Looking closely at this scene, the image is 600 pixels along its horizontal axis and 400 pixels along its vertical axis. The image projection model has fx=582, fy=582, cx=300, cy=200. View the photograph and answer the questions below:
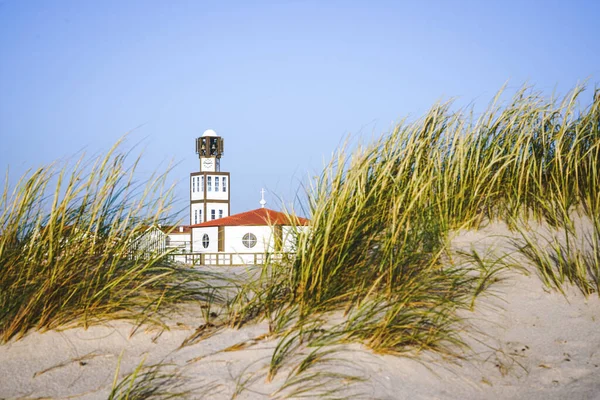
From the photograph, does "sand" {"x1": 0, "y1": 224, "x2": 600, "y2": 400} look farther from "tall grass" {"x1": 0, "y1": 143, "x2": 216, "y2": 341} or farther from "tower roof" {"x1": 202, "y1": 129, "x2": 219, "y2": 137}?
"tower roof" {"x1": 202, "y1": 129, "x2": 219, "y2": 137}

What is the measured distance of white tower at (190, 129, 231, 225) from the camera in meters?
45.8

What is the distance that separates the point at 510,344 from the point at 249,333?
126cm

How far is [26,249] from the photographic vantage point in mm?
2826

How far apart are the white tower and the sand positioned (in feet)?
142

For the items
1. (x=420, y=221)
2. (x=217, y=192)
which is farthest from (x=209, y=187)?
(x=420, y=221)

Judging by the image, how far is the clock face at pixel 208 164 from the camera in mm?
47469

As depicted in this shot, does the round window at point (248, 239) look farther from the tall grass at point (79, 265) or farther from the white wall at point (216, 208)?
the tall grass at point (79, 265)

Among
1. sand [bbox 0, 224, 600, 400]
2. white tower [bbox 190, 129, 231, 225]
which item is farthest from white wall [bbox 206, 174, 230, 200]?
sand [bbox 0, 224, 600, 400]

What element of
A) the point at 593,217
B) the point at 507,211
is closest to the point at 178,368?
the point at 507,211

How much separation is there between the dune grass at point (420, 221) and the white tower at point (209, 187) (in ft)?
139

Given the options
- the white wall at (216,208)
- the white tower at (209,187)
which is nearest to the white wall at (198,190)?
the white tower at (209,187)

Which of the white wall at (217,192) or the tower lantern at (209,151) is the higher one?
the tower lantern at (209,151)

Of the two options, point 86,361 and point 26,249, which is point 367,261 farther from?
point 26,249

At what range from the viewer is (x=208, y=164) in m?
47.5
